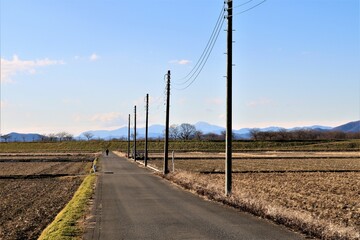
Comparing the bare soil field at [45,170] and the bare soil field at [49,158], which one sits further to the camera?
the bare soil field at [49,158]

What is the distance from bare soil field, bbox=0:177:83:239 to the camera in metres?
13.2

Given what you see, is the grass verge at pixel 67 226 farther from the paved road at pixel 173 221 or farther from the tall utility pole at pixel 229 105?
the tall utility pole at pixel 229 105

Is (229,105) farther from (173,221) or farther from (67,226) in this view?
(67,226)

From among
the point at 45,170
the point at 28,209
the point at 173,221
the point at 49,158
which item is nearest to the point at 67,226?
the point at 173,221

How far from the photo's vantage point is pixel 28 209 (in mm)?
17906

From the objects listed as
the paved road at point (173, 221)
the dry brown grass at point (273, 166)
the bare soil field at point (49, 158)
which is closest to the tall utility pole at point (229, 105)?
the paved road at point (173, 221)

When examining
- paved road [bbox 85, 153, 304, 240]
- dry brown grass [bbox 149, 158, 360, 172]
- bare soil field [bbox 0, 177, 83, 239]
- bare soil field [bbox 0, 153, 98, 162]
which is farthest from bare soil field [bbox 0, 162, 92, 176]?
paved road [bbox 85, 153, 304, 240]

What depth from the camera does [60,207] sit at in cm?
1812

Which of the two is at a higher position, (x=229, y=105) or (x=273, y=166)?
(x=229, y=105)

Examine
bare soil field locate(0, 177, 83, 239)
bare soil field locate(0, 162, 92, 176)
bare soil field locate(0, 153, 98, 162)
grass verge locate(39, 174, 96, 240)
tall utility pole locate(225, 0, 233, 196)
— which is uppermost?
tall utility pole locate(225, 0, 233, 196)

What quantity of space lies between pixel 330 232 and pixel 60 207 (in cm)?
1144

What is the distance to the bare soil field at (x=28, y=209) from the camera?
519 inches

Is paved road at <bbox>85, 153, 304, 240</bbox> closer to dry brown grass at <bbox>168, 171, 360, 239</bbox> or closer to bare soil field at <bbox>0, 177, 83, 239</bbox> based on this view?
dry brown grass at <bbox>168, 171, 360, 239</bbox>

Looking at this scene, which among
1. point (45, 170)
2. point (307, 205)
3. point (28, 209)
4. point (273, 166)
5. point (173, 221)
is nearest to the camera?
point (173, 221)
